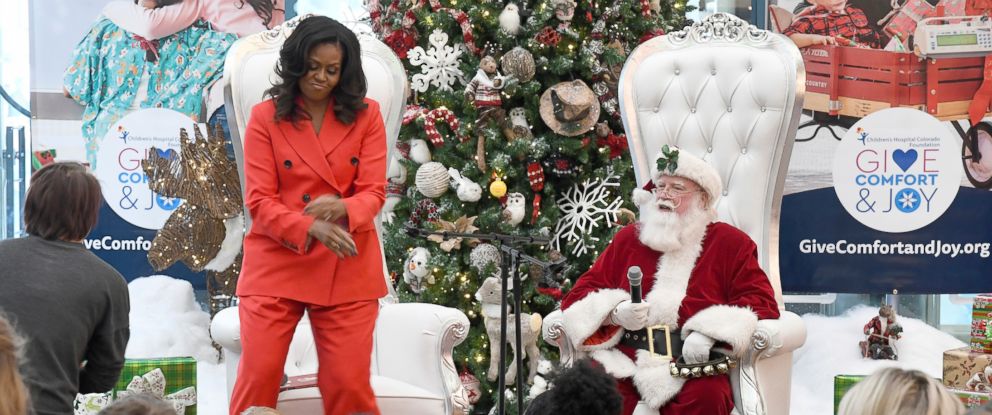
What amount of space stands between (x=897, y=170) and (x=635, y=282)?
267cm

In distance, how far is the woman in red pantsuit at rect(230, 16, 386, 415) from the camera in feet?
10.9

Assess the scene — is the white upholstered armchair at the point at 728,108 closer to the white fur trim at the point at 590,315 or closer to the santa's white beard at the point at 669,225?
the santa's white beard at the point at 669,225

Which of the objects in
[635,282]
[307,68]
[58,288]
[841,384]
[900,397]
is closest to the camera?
[900,397]

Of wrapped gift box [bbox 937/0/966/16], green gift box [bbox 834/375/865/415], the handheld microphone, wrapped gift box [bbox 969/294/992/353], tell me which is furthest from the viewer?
wrapped gift box [bbox 937/0/966/16]

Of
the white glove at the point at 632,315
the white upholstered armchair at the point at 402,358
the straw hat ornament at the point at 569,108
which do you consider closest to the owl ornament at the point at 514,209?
the straw hat ornament at the point at 569,108

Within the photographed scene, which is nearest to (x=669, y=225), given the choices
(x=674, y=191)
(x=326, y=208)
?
(x=674, y=191)

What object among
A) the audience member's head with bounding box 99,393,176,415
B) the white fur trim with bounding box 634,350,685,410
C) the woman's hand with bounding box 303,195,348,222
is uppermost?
the woman's hand with bounding box 303,195,348,222

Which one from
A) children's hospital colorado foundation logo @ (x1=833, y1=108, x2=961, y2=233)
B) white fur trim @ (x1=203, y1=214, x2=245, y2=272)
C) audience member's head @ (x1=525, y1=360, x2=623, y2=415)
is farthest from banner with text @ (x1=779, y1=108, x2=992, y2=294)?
audience member's head @ (x1=525, y1=360, x2=623, y2=415)

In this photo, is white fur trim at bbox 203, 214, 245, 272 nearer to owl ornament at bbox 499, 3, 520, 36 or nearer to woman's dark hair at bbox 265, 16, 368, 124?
owl ornament at bbox 499, 3, 520, 36

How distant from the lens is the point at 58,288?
2637 mm

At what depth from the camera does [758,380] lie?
358cm

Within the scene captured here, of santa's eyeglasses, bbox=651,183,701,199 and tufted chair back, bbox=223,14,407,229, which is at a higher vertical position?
tufted chair back, bbox=223,14,407,229

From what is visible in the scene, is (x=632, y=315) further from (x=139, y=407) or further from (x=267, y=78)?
(x=139, y=407)

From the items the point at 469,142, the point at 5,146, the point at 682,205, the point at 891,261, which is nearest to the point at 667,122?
the point at 682,205
